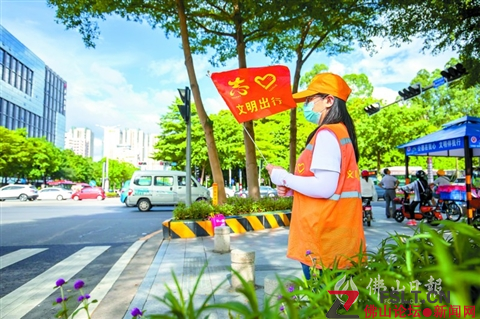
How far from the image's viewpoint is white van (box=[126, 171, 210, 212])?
17.6 meters

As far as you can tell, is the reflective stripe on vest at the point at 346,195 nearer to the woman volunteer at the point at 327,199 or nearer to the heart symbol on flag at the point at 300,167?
the woman volunteer at the point at 327,199

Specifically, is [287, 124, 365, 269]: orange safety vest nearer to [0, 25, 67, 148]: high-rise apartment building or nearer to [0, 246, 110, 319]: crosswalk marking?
[0, 246, 110, 319]: crosswalk marking

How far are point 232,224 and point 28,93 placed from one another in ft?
216

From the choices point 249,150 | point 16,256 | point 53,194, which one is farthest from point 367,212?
point 53,194

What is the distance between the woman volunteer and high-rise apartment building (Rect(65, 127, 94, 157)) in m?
183

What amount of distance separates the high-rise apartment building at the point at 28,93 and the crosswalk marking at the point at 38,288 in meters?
55.9

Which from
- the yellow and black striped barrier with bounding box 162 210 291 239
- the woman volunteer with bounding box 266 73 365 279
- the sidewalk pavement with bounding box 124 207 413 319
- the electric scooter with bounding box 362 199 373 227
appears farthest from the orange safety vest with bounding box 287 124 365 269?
the electric scooter with bounding box 362 199 373 227

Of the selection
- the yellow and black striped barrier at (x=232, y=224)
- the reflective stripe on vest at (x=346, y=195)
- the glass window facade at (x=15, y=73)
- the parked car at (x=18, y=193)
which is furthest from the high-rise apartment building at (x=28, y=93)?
the reflective stripe on vest at (x=346, y=195)

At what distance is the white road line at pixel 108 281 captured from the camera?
3.74 m

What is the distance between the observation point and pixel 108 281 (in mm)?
4777

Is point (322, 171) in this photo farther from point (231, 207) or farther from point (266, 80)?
point (231, 207)

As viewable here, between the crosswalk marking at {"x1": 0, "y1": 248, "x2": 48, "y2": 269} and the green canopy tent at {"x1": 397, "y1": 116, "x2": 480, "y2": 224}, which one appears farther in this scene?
the green canopy tent at {"x1": 397, "y1": 116, "x2": 480, "y2": 224}

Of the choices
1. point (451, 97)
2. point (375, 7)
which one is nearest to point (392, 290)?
point (375, 7)

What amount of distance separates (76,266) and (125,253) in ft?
3.30
